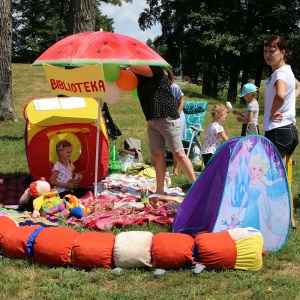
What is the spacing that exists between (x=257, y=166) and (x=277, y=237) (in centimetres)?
61

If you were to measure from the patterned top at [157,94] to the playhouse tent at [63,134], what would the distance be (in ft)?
3.70

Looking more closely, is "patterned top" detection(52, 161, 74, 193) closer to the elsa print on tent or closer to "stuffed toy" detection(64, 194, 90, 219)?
"stuffed toy" detection(64, 194, 90, 219)

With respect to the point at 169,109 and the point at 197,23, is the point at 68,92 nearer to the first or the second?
the point at 169,109

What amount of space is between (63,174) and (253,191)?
2523 mm

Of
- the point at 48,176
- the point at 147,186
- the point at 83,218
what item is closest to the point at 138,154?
the point at 147,186

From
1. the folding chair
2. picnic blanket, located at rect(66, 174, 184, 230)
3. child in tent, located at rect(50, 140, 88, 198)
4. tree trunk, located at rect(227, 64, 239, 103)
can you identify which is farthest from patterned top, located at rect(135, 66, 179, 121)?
tree trunk, located at rect(227, 64, 239, 103)

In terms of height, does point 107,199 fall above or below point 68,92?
below

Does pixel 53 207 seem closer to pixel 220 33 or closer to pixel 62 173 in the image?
pixel 62 173

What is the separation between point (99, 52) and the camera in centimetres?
458

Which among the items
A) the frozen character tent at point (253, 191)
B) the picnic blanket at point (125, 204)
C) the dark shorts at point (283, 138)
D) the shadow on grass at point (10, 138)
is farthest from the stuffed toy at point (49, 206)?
the shadow on grass at point (10, 138)

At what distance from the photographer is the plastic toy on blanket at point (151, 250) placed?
326 cm

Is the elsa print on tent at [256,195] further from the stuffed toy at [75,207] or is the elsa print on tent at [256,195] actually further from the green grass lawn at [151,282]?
the stuffed toy at [75,207]

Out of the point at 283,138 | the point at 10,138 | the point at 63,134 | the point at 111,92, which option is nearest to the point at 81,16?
the point at 10,138

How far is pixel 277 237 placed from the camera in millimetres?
3771
